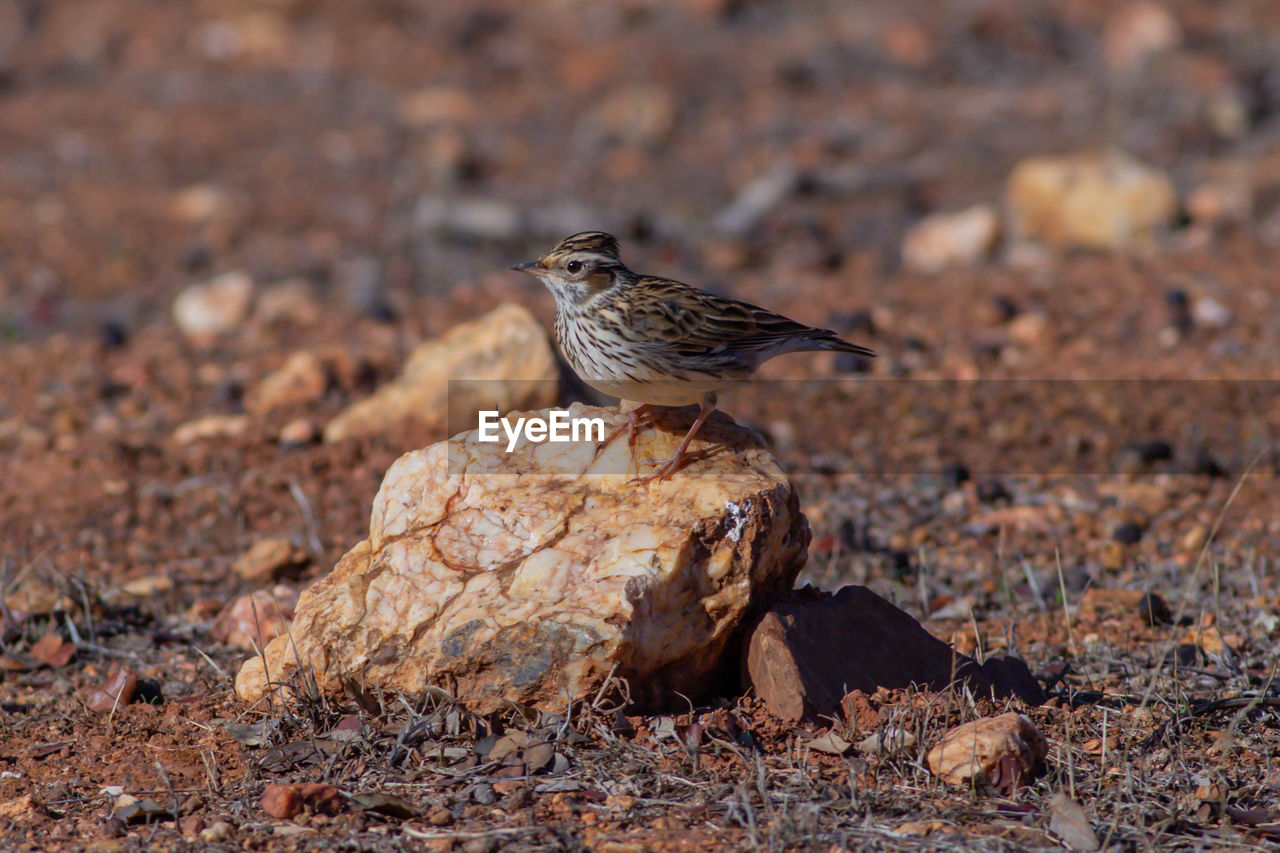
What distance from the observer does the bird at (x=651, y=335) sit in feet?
17.4

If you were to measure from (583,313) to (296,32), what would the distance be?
1525 centimetres

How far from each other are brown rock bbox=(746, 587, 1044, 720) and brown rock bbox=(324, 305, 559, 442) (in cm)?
299

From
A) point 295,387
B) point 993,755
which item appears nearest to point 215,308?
point 295,387

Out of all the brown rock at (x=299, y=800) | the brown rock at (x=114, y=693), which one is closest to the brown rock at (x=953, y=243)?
the brown rock at (x=114, y=693)

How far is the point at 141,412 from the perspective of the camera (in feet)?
30.7

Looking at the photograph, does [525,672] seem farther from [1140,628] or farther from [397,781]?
[1140,628]

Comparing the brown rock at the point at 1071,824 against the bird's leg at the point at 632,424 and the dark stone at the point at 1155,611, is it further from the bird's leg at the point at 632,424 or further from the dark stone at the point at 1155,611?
the dark stone at the point at 1155,611

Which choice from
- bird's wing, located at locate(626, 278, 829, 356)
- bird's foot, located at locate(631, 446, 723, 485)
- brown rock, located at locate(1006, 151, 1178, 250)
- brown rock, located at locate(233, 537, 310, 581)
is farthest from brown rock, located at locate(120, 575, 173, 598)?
brown rock, located at locate(1006, 151, 1178, 250)

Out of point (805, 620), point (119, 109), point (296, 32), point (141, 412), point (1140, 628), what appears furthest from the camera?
point (296, 32)

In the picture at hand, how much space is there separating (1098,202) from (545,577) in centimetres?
874

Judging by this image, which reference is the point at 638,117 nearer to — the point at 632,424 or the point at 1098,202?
the point at 1098,202

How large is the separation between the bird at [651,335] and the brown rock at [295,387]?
11.4 ft

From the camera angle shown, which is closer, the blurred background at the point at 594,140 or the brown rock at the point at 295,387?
the brown rock at the point at 295,387

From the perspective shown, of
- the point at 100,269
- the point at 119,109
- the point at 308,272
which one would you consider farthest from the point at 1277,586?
the point at 119,109
